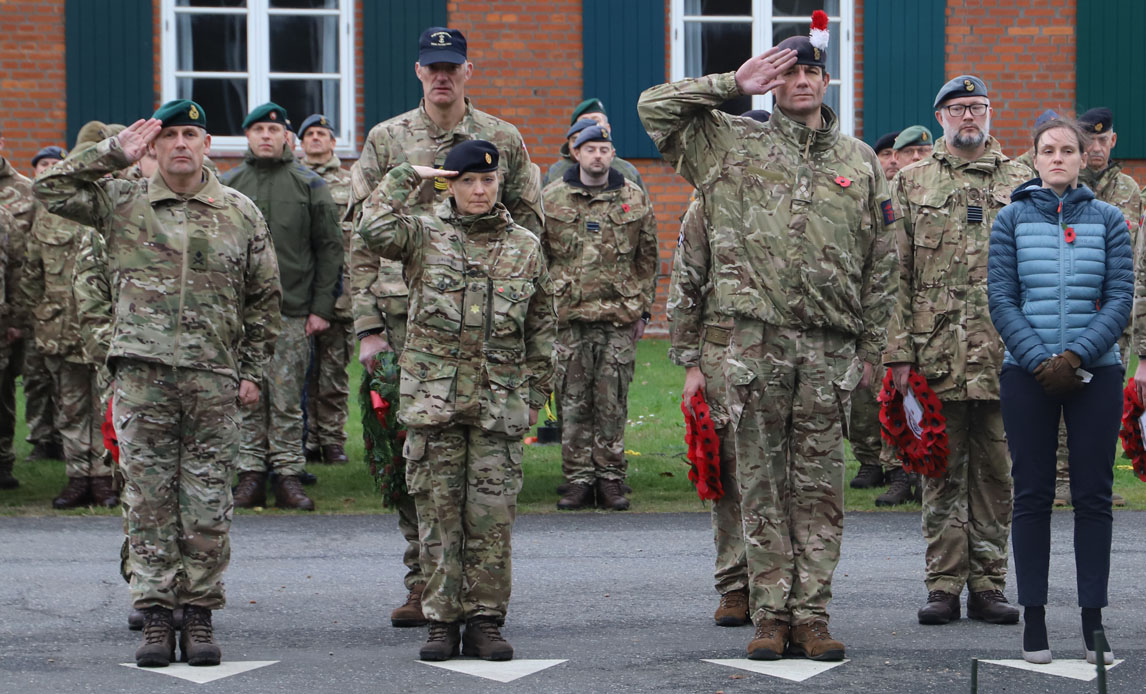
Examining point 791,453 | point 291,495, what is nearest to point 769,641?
point 791,453

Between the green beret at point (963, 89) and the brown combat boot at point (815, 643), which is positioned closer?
the brown combat boot at point (815, 643)

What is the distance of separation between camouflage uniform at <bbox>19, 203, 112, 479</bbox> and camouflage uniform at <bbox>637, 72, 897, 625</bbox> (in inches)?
215

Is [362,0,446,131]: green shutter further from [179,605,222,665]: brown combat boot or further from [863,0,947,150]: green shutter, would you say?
[179,605,222,665]: brown combat boot

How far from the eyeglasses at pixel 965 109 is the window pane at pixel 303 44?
11.4m

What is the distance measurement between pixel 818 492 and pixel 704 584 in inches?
67.9

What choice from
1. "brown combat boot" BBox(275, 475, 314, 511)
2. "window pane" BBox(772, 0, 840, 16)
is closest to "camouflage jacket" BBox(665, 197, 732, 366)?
"brown combat boot" BBox(275, 475, 314, 511)

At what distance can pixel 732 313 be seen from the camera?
6.90m

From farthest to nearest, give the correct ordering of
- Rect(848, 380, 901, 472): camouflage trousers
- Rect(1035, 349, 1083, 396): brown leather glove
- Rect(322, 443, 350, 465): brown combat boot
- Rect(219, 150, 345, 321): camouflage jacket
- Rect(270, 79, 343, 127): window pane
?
Rect(270, 79, 343, 127): window pane
Rect(322, 443, 350, 465): brown combat boot
Rect(848, 380, 901, 472): camouflage trousers
Rect(219, 150, 345, 321): camouflage jacket
Rect(1035, 349, 1083, 396): brown leather glove

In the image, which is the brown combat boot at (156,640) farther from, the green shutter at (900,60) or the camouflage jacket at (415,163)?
the green shutter at (900,60)

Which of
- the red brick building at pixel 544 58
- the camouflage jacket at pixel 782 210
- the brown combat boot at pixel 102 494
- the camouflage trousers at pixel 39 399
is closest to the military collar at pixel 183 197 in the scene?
the camouflage jacket at pixel 782 210

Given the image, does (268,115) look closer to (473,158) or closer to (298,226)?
(298,226)

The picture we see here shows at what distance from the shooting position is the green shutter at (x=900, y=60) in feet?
60.2

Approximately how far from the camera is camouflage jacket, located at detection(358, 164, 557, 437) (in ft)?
22.2

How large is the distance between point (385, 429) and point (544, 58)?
11.3 metres
